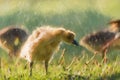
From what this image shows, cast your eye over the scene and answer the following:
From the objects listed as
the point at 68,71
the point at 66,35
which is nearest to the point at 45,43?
the point at 66,35

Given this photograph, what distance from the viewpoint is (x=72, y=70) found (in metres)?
4.87

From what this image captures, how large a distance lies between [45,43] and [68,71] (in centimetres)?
25

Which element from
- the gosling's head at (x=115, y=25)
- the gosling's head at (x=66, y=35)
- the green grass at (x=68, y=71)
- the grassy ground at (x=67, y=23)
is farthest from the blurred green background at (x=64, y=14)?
the gosling's head at (x=66, y=35)

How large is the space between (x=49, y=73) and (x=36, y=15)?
2.83 feet

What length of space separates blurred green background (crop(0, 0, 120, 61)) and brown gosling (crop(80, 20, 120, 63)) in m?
0.07

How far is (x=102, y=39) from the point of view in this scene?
533cm

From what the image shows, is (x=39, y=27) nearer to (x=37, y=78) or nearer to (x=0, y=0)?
(x=37, y=78)

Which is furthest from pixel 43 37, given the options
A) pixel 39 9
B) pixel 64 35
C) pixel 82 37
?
pixel 39 9

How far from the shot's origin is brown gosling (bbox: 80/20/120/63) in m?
5.23

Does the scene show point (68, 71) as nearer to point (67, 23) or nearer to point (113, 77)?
point (113, 77)

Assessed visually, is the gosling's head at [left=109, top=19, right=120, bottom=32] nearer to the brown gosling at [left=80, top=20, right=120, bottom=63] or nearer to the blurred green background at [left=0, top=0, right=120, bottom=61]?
the brown gosling at [left=80, top=20, right=120, bottom=63]

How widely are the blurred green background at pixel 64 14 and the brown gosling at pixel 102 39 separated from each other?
2.6 inches

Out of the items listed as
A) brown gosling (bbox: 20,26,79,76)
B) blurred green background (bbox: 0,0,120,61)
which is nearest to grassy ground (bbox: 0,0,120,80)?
blurred green background (bbox: 0,0,120,61)

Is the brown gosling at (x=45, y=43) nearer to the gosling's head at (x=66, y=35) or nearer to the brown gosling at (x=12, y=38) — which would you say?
the gosling's head at (x=66, y=35)
